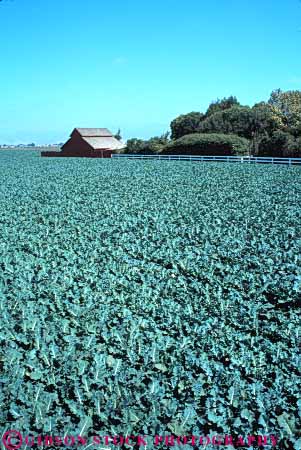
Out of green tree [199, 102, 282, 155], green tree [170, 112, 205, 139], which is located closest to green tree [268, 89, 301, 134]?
green tree [199, 102, 282, 155]

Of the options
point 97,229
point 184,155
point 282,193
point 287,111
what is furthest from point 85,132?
point 97,229

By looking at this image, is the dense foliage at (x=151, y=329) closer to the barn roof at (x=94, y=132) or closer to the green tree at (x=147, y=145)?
the green tree at (x=147, y=145)

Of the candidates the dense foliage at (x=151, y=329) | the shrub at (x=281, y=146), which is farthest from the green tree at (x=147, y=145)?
the dense foliage at (x=151, y=329)

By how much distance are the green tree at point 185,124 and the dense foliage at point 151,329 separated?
171 ft

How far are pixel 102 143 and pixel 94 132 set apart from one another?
174 inches

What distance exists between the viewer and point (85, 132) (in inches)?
2463

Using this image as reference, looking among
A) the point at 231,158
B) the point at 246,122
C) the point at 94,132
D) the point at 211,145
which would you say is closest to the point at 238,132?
the point at 246,122

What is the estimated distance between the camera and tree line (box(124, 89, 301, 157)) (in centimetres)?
3941

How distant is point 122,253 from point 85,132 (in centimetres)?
5767

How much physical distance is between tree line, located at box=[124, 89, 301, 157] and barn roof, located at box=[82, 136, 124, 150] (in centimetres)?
841

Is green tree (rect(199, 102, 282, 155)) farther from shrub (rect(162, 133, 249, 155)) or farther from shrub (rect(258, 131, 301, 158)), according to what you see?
shrub (rect(258, 131, 301, 158))

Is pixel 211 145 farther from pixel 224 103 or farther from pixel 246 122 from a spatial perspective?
pixel 224 103

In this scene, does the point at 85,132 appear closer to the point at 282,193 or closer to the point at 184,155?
the point at 184,155

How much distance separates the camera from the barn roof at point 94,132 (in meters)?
62.2
